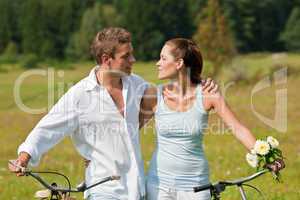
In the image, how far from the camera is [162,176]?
5504 mm

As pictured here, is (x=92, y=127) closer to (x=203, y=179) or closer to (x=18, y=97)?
(x=203, y=179)

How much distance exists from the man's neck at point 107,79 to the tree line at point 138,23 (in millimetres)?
82398

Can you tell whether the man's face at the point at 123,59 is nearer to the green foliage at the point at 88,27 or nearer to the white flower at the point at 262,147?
the white flower at the point at 262,147

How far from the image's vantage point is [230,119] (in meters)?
5.34

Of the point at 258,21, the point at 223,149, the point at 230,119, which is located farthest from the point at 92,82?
the point at 258,21

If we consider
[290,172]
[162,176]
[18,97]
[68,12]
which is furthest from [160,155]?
[68,12]

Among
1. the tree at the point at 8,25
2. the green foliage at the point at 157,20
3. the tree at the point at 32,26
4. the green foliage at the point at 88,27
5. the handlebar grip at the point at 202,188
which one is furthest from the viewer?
the tree at the point at 8,25

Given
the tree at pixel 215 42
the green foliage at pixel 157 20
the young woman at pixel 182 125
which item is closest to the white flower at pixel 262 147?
the young woman at pixel 182 125

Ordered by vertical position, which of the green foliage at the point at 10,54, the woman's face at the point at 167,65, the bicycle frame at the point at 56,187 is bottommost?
the green foliage at the point at 10,54

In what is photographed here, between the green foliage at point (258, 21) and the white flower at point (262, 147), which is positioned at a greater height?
the white flower at point (262, 147)

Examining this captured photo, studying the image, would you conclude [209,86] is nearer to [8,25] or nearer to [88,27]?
[88,27]

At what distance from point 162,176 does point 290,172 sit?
607 cm

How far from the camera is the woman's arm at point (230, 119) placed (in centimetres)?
528

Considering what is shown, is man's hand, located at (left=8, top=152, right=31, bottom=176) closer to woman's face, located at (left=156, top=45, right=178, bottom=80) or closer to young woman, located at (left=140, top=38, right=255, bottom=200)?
young woman, located at (left=140, top=38, right=255, bottom=200)
